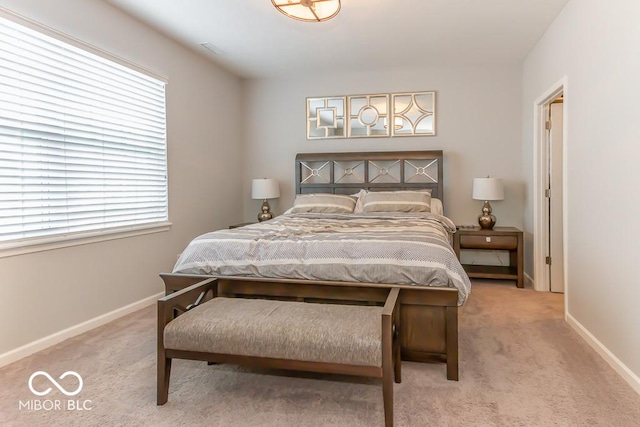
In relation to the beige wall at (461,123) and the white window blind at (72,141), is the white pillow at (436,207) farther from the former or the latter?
the white window blind at (72,141)

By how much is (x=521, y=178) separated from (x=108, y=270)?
4.49 m

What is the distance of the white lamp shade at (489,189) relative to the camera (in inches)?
172

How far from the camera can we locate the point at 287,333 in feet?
5.96

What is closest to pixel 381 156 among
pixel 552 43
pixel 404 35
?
pixel 404 35

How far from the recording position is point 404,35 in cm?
383

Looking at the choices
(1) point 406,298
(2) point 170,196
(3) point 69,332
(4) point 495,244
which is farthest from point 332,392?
(4) point 495,244

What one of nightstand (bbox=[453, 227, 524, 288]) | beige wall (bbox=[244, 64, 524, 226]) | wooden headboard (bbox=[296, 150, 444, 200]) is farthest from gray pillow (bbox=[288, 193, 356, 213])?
nightstand (bbox=[453, 227, 524, 288])

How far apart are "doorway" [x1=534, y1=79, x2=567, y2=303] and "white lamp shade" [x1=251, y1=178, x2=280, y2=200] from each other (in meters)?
2.99

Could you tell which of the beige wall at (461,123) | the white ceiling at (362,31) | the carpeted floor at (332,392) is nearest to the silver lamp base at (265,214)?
the beige wall at (461,123)

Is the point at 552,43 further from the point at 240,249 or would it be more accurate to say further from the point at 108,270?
the point at 108,270

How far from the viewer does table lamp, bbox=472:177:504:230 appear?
4.38 metres

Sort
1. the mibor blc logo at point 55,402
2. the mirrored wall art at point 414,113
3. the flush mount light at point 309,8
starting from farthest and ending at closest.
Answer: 1. the mirrored wall art at point 414,113
2. the flush mount light at point 309,8
3. the mibor blc logo at point 55,402

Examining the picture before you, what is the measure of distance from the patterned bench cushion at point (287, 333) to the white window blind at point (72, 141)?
1.50 metres

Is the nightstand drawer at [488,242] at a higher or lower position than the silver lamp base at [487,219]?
lower
